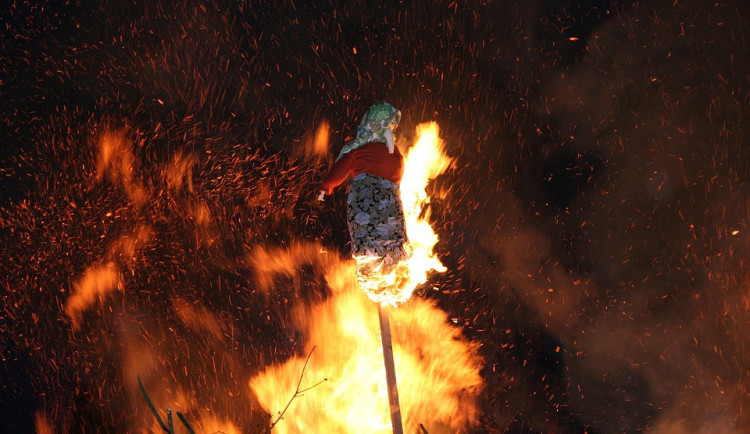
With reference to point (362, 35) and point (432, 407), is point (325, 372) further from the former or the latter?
point (362, 35)

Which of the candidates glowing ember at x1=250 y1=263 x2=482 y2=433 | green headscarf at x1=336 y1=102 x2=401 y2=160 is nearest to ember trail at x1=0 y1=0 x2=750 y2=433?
glowing ember at x1=250 y1=263 x2=482 y2=433

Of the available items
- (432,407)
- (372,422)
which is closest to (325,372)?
(372,422)

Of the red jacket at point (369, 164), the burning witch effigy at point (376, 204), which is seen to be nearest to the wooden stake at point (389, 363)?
the burning witch effigy at point (376, 204)

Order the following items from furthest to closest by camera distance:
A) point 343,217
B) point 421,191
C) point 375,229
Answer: point 343,217 < point 421,191 < point 375,229

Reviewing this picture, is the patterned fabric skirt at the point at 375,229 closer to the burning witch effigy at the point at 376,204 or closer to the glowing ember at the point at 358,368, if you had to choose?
the burning witch effigy at the point at 376,204

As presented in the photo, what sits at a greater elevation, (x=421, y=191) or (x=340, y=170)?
(x=421, y=191)

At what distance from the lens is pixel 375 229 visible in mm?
2268

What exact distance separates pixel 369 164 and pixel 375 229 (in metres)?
0.22

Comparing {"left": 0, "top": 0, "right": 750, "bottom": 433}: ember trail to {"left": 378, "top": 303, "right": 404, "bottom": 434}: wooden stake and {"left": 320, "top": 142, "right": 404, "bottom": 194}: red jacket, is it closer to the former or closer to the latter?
{"left": 320, "top": 142, "right": 404, "bottom": 194}: red jacket

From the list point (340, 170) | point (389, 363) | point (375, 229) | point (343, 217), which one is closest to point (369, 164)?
point (340, 170)

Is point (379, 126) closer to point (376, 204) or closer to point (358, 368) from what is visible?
point (376, 204)

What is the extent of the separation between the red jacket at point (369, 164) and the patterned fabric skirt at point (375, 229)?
0.03m

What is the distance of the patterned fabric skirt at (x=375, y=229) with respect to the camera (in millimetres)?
2264

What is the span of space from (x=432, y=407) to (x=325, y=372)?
1.70 ft
